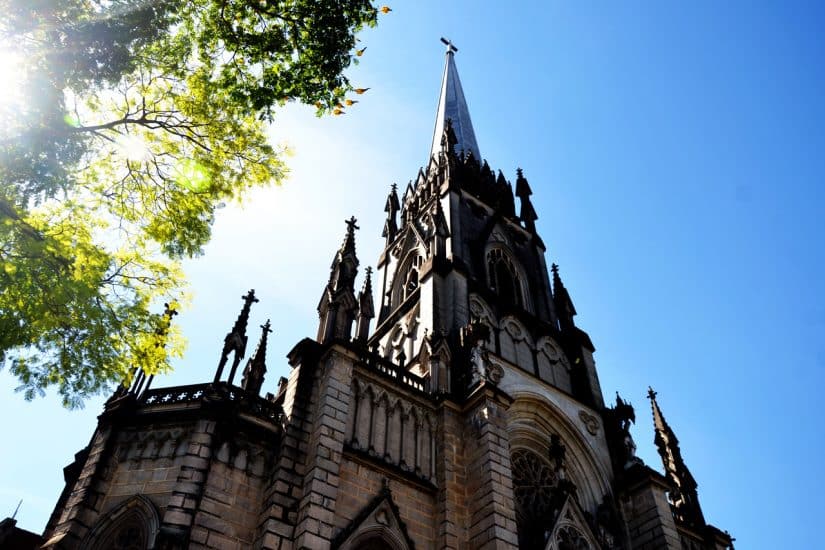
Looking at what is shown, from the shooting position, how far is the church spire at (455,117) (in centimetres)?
3897

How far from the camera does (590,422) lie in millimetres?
22969

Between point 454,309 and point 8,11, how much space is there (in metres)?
15.4

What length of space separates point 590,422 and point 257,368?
1175 centimetres

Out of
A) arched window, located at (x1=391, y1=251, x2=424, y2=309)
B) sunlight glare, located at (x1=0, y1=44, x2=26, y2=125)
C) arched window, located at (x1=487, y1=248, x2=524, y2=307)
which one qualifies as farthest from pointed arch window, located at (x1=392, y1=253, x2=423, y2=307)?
sunlight glare, located at (x1=0, y1=44, x2=26, y2=125)

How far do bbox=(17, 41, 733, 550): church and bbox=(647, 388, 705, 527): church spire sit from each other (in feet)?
0.27

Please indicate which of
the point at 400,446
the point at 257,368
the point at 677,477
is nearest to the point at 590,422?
the point at 677,477

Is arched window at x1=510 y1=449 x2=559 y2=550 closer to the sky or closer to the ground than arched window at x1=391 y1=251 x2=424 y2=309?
closer to the ground

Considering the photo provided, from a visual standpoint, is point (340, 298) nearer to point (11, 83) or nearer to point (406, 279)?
point (11, 83)

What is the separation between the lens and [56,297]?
1016 cm

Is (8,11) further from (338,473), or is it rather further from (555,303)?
(555,303)

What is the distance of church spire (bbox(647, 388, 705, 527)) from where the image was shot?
73.9 ft

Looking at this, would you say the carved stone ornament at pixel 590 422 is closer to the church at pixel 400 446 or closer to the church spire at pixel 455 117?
the church at pixel 400 446

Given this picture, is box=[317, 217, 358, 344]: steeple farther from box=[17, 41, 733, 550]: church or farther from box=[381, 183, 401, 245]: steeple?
box=[381, 183, 401, 245]: steeple

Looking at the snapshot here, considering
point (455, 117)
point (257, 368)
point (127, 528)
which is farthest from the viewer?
point (455, 117)
